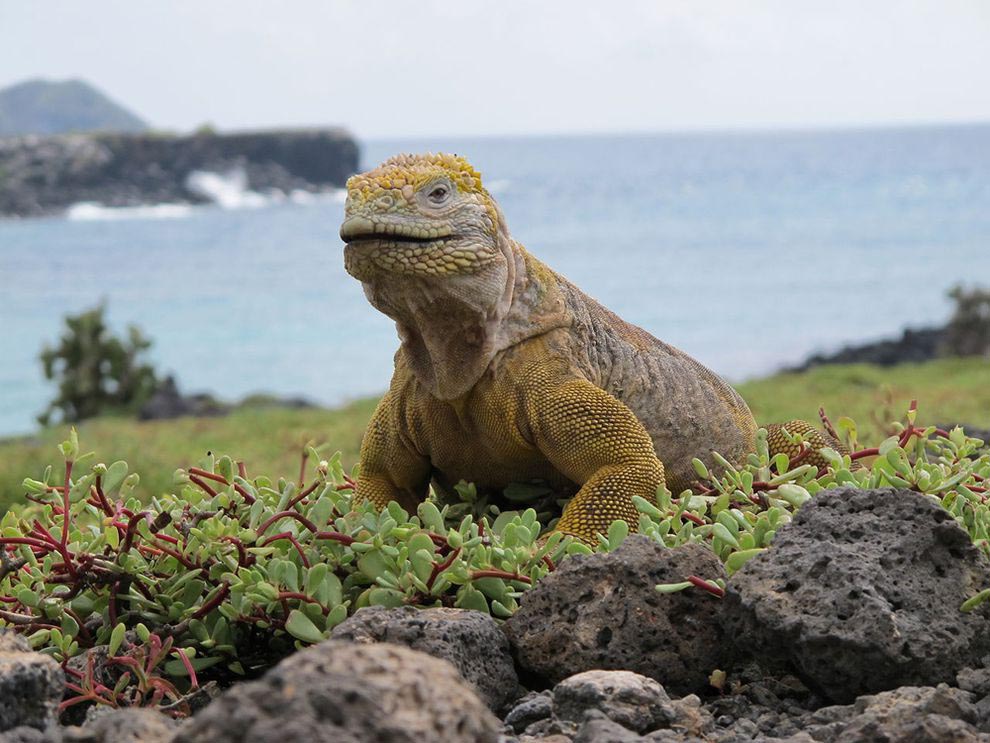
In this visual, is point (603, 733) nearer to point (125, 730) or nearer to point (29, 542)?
point (125, 730)

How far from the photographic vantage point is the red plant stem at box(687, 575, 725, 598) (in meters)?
2.80

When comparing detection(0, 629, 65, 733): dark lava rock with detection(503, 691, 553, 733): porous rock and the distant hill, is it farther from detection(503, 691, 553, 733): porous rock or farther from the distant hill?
the distant hill

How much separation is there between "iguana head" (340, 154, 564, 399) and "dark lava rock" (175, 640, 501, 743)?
1.73m

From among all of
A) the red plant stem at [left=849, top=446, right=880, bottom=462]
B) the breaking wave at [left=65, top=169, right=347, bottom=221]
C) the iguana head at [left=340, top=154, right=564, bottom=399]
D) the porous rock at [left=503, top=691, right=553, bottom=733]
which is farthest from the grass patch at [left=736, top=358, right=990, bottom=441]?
the breaking wave at [left=65, top=169, right=347, bottom=221]

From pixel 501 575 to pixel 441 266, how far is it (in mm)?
872

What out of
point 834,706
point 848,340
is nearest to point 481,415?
point 834,706

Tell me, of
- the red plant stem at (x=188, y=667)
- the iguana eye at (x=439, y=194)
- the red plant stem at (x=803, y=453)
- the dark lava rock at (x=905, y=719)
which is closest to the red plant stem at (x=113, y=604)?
the red plant stem at (x=188, y=667)

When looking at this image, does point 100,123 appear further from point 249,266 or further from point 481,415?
point 481,415

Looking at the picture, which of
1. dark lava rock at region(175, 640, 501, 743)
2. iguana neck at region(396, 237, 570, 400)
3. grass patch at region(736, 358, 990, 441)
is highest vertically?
iguana neck at region(396, 237, 570, 400)

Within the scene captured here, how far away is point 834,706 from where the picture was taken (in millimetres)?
2586

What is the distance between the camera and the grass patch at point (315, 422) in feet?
37.4

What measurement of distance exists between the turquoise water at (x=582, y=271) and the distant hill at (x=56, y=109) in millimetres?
87854

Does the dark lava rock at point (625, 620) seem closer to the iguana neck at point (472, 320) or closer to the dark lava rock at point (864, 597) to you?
the dark lava rock at point (864, 597)

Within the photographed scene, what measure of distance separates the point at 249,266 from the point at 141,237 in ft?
63.6
